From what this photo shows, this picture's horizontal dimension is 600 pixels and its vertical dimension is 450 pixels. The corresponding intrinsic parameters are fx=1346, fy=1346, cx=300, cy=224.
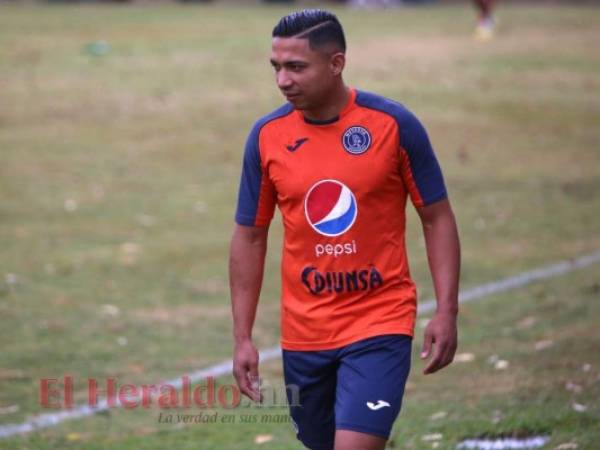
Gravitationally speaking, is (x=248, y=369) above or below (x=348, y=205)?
below

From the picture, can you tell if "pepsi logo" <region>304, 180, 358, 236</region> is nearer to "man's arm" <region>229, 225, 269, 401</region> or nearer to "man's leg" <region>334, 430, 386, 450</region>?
"man's arm" <region>229, 225, 269, 401</region>

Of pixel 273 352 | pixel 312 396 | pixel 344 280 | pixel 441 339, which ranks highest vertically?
pixel 344 280

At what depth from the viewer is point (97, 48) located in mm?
26531

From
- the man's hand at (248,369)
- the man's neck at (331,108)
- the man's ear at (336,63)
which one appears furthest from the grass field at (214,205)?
the man's ear at (336,63)

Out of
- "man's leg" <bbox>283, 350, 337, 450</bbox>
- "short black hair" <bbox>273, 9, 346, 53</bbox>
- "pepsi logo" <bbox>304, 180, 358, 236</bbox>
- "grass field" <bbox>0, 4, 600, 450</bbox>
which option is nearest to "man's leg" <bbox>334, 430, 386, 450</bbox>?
"man's leg" <bbox>283, 350, 337, 450</bbox>

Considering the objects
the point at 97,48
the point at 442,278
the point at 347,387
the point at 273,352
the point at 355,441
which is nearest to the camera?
the point at 355,441

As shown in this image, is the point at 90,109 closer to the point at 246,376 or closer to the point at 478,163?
the point at 478,163

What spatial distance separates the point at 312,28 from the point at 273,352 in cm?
511

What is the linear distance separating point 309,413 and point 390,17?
99.1 feet

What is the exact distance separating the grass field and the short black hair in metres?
2.72

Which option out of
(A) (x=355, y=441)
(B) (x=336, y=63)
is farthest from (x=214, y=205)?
(A) (x=355, y=441)

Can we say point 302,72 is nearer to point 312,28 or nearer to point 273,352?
point 312,28

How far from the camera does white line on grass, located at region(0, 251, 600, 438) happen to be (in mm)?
8055

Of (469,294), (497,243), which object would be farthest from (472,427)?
(497,243)
